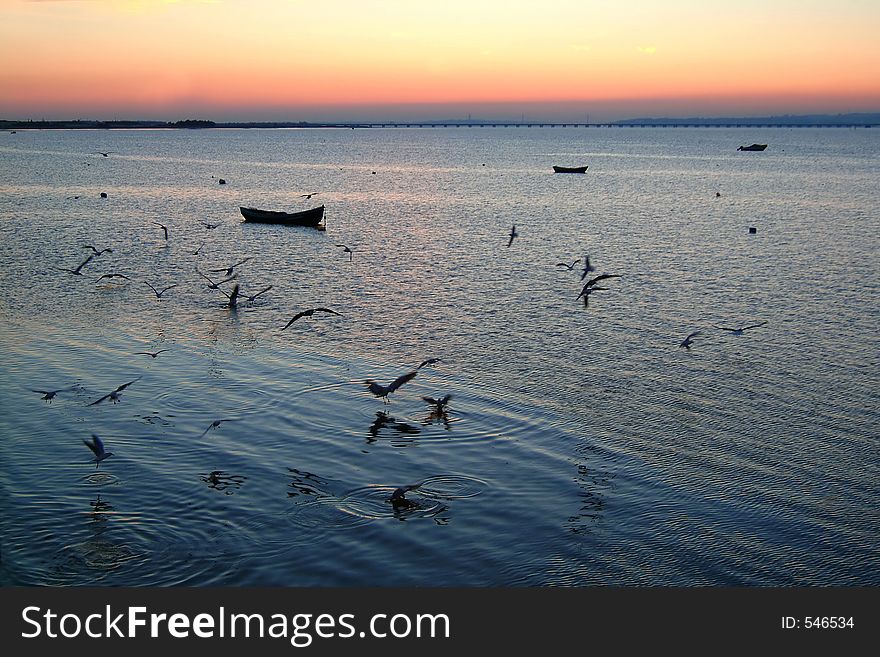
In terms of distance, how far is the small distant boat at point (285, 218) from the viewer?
168ft

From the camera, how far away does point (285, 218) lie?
5206cm

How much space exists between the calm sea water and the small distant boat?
993 centimetres

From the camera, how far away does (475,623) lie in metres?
9.34

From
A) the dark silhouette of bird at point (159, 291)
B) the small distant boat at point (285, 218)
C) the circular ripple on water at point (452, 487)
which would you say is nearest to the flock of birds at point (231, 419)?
the dark silhouette of bird at point (159, 291)

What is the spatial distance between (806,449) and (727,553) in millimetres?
4950

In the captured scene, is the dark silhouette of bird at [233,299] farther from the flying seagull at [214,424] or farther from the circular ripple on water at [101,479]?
the circular ripple on water at [101,479]

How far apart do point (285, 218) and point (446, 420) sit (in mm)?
37229

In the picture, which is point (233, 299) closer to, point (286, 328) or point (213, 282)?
point (286, 328)

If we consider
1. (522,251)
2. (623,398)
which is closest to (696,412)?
(623,398)

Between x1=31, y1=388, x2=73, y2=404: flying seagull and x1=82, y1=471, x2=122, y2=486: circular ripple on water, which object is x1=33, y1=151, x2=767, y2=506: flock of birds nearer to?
x1=31, y1=388, x2=73, y2=404: flying seagull

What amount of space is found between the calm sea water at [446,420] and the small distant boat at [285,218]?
993 centimetres

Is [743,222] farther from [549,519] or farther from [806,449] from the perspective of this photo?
[549,519]

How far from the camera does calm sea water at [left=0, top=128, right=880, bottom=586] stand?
40.3ft

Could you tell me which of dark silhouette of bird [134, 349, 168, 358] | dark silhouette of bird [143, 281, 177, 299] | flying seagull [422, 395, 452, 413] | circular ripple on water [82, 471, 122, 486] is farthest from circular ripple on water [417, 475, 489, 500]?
dark silhouette of bird [143, 281, 177, 299]
